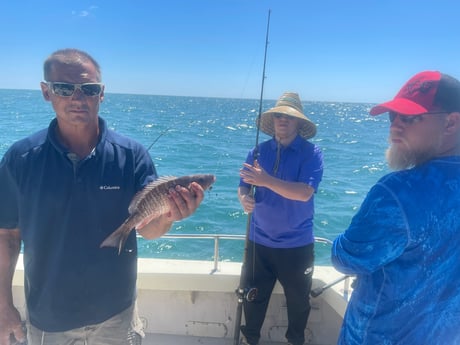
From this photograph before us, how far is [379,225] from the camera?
66.4 inches

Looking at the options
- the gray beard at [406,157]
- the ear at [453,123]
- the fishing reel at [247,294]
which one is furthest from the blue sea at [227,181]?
the ear at [453,123]

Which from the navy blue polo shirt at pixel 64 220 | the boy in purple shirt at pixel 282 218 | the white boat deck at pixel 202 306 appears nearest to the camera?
the navy blue polo shirt at pixel 64 220

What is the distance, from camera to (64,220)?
2078mm

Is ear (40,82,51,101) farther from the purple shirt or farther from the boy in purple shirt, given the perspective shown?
the purple shirt

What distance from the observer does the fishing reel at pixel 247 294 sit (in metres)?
3.39

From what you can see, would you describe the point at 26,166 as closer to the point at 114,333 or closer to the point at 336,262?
the point at 114,333

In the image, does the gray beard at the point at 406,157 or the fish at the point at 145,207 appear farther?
the fish at the point at 145,207

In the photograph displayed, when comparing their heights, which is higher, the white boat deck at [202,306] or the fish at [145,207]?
the fish at [145,207]

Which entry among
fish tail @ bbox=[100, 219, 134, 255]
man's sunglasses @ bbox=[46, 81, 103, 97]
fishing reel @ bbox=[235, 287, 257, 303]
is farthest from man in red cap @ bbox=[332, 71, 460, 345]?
man's sunglasses @ bbox=[46, 81, 103, 97]

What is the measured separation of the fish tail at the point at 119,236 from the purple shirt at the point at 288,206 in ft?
5.08

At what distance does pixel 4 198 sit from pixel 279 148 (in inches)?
91.1

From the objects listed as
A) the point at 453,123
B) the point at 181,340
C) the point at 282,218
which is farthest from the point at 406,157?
the point at 181,340

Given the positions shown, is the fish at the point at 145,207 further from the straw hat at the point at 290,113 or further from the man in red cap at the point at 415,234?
the straw hat at the point at 290,113

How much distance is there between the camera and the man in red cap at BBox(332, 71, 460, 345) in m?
1.61
